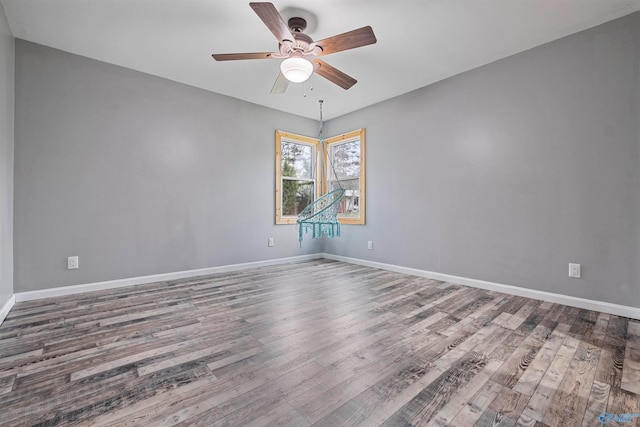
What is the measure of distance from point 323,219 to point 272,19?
2.41 meters

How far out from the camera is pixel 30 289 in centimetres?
287

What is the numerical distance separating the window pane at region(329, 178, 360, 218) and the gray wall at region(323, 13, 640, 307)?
2.19 feet

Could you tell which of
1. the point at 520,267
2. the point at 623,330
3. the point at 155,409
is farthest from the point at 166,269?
the point at 623,330

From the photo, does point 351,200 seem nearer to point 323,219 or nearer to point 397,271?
point 323,219

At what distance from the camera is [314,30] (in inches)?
105

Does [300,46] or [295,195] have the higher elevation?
[300,46]

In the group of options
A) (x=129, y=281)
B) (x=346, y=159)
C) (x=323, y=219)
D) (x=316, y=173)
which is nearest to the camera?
(x=129, y=281)

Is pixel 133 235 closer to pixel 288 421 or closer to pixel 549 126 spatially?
pixel 288 421

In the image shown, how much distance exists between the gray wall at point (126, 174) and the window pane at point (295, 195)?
0.48 metres

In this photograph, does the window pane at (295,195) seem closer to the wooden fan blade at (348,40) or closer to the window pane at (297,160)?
the window pane at (297,160)

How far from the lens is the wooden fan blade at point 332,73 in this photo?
8.67 feet

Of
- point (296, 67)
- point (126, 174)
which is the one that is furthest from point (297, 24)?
point (126, 174)

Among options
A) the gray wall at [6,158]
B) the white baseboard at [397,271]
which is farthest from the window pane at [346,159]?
the gray wall at [6,158]

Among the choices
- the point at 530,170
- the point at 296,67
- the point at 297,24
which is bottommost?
the point at 530,170
